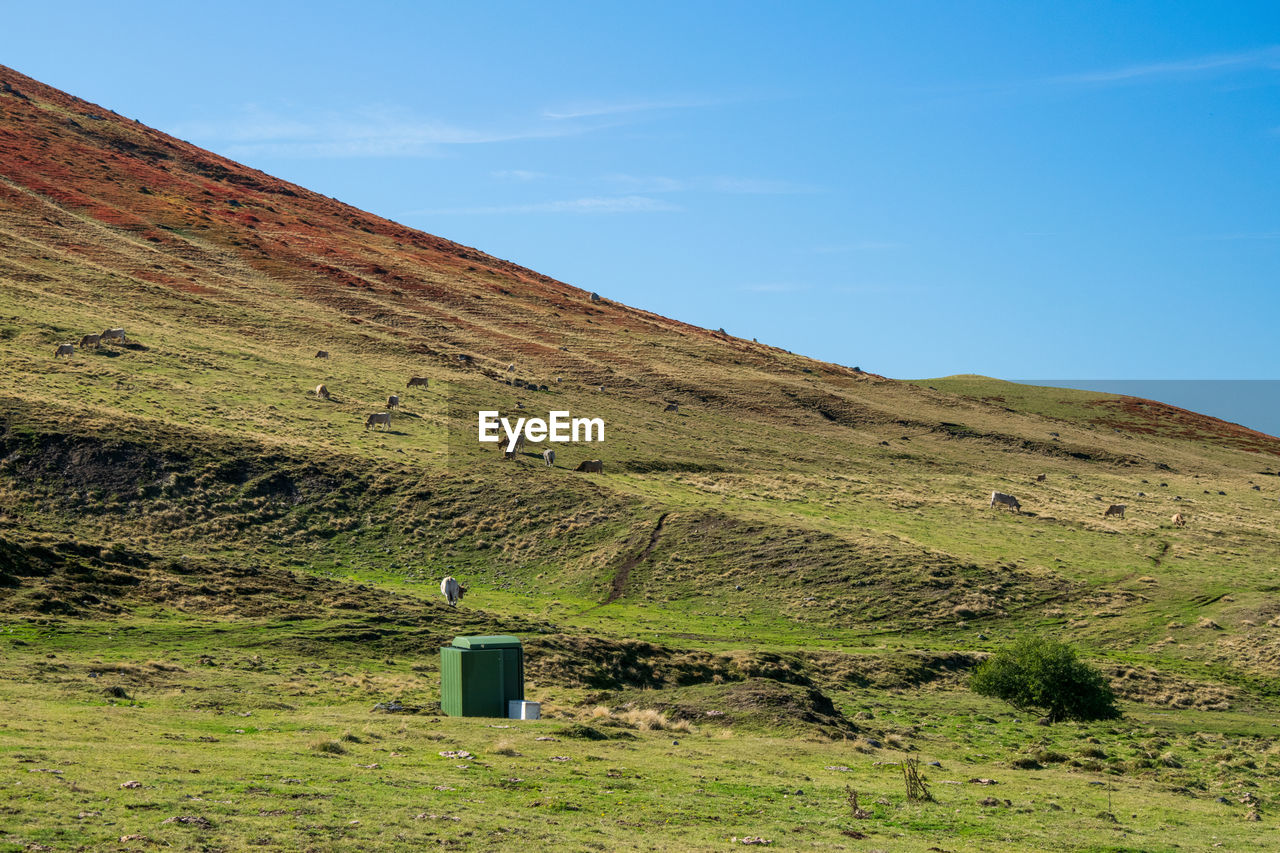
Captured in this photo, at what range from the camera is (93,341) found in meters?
69.7

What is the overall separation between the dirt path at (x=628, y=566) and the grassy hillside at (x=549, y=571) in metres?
0.25

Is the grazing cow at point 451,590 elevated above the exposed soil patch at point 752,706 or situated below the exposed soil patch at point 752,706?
above

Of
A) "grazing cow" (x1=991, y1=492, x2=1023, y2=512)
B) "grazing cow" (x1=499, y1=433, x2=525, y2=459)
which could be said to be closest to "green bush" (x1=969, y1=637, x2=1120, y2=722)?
"grazing cow" (x1=991, y1=492, x2=1023, y2=512)

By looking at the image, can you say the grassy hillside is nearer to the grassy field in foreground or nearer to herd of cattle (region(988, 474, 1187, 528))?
the grassy field in foreground

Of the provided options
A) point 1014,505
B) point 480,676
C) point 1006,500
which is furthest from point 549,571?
point 1014,505

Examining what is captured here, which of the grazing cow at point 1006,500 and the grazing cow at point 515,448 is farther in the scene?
the grazing cow at point 1006,500

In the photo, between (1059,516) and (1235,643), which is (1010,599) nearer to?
(1235,643)

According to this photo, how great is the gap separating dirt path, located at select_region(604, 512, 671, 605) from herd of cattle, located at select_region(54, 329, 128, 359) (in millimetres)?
37837

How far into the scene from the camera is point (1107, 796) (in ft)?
73.9

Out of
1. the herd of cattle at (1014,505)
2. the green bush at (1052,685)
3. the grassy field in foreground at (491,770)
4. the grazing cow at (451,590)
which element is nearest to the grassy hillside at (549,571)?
the grassy field in foreground at (491,770)

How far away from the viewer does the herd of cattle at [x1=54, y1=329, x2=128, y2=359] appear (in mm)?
66438

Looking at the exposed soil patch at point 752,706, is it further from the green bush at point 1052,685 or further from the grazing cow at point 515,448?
the grazing cow at point 515,448

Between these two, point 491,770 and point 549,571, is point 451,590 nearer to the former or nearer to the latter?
point 549,571

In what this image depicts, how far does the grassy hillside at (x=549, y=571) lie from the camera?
62.1 feet
